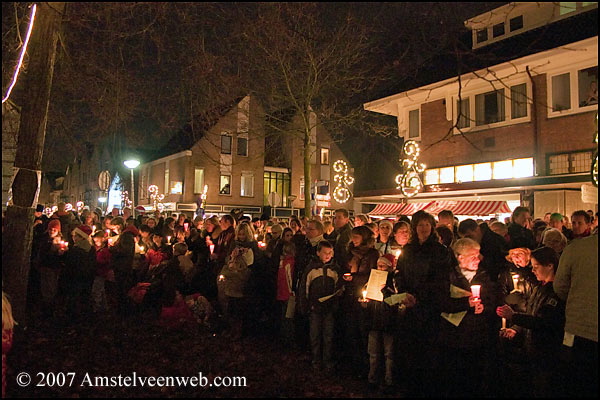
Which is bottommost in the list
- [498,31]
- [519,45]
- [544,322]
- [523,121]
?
[544,322]

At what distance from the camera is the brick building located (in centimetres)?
1714

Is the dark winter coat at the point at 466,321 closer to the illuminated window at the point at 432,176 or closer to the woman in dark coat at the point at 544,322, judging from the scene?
the woman in dark coat at the point at 544,322

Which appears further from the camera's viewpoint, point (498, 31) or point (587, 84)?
point (498, 31)

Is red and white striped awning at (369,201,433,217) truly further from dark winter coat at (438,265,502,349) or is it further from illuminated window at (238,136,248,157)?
illuminated window at (238,136,248,157)

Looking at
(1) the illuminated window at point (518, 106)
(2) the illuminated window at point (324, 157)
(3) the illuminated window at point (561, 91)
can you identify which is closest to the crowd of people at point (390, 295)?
(3) the illuminated window at point (561, 91)

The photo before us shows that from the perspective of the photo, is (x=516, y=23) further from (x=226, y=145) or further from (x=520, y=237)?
(x=226, y=145)

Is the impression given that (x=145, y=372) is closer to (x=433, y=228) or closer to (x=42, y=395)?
(x=42, y=395)

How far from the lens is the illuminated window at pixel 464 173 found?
21406mm

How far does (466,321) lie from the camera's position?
504cm

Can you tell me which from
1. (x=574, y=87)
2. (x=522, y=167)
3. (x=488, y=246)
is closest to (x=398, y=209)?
(x=522, y=167)

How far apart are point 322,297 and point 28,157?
4.95 meters

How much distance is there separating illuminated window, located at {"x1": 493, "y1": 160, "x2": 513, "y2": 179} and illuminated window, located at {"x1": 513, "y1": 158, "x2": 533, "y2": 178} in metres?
0.20

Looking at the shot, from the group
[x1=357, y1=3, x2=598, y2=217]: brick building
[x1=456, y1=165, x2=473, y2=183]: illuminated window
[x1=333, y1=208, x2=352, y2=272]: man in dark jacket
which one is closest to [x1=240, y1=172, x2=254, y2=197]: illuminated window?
[x1=357, y1=3, x2=598, y2=217]: brick building

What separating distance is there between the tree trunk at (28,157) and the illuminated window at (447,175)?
18.5 m
